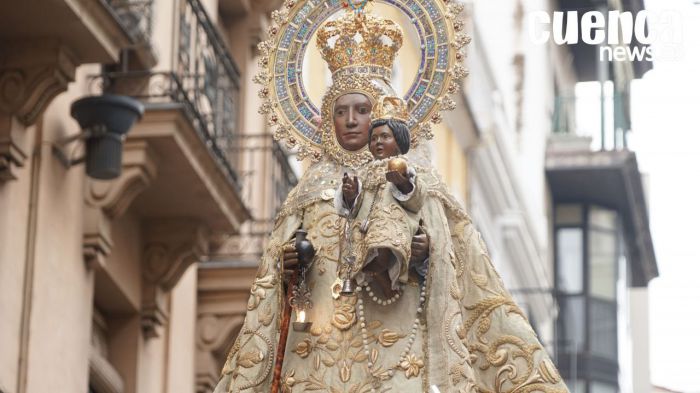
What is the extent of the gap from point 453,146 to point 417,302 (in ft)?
58.4

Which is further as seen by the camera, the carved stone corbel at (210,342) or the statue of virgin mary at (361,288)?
the carved stone corbel at (210,342)

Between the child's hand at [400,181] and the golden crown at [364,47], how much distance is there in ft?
2.68

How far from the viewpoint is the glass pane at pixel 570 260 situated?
38.6 meters

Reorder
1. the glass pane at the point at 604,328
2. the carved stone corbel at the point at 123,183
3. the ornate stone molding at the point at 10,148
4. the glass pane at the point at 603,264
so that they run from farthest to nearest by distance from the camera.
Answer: the glass pane at the point at 603,264 < the glass pane at the point at 604,328 < the carved stone corbel at the point at 123,183 < the ornate stone molding at the point at 10,148

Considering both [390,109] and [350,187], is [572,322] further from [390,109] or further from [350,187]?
[350,187]

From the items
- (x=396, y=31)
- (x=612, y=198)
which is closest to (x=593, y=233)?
(x=612, y=198)

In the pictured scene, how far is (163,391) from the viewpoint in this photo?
20156 mm

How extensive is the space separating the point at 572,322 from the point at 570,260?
2.13 m

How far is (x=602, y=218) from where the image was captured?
128ft

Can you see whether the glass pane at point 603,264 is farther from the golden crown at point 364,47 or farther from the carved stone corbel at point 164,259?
the golden crown at point 364,47

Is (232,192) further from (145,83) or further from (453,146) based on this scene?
(453,146)

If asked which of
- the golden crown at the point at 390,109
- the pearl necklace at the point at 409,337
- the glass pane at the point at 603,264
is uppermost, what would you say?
the glass pane at the point at 603,264

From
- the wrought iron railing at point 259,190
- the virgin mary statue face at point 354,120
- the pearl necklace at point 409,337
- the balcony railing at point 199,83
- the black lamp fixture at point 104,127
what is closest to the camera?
the pearl necklace at point 409,337

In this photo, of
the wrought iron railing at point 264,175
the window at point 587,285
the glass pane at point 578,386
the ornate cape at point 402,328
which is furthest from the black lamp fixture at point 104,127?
the glass pane at point 578,386
